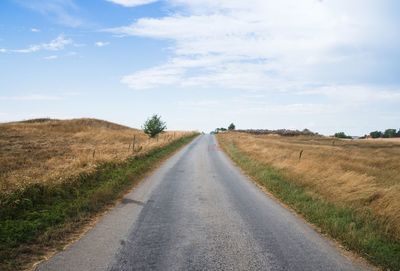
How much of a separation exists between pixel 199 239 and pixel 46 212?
171 inches

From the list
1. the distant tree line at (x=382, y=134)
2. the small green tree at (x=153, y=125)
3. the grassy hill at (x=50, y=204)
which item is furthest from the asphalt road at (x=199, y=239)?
the distant tree line at (x=382, y=134)

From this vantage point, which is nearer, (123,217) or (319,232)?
(319,232)

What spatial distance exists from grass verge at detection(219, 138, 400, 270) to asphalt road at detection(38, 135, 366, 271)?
1.54ft

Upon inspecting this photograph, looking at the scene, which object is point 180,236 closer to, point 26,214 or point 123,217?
point 123,217

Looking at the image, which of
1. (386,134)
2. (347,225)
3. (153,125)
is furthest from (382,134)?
(347,225)

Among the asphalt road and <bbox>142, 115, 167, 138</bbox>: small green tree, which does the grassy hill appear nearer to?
the asphalt road

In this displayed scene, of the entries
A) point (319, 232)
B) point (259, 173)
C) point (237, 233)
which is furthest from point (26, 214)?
point (259, 173)

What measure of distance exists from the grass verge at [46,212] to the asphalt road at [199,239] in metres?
0.56

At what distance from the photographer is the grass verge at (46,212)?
750cm

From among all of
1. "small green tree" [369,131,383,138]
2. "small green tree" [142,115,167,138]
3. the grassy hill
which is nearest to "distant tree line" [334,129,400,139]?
"small green tree" [369,131,383,138]

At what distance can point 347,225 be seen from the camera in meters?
9.91

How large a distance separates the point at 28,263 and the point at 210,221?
15.6 feet

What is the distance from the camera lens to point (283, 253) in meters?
7.75

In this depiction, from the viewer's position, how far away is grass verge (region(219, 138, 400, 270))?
8117 millimetres
